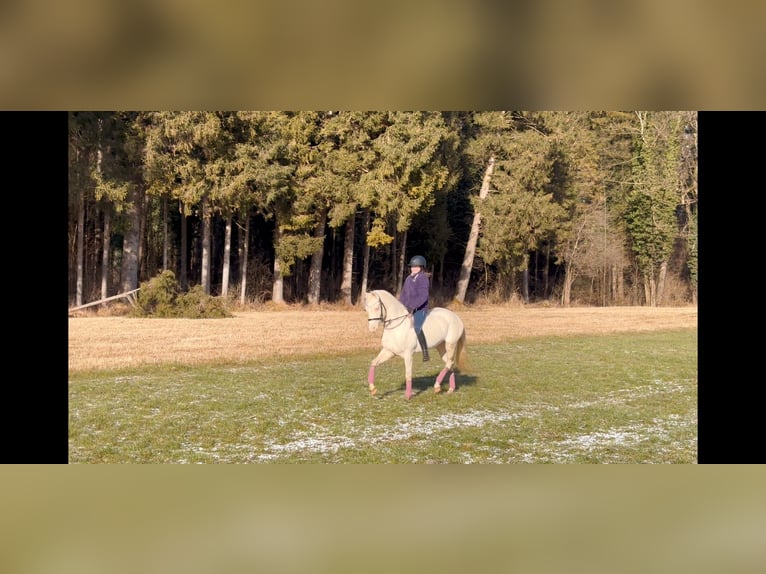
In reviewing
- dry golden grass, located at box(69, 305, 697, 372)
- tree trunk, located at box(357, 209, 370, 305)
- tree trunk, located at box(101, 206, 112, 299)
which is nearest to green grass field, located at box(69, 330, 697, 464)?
dry golden grass, located at box(69, 305, 697, 372)

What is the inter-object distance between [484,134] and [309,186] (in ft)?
10.9

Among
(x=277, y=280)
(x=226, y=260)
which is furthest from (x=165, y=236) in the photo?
(x=277, y=280)

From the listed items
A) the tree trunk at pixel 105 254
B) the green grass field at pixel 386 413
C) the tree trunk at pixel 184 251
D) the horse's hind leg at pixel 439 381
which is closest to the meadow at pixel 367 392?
the green grass field at pixel 386 413

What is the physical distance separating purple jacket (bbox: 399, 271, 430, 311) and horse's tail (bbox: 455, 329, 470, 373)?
77 centimetres

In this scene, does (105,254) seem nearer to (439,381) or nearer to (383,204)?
(383,204)

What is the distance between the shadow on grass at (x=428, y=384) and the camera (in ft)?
30.0

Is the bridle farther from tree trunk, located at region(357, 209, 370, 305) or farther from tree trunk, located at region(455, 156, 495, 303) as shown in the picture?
tree trunk, located at region(455, 156, 495, 303)

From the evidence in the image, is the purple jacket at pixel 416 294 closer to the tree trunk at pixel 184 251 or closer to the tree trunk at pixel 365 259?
the tree trunk at pixel 365 259

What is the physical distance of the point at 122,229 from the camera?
40.4ft

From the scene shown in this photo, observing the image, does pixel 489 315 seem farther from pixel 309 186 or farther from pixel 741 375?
pixel 741 375

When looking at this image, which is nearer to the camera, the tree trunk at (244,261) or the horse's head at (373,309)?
the horse's head at (373,309)

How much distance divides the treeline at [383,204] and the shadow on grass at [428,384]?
7.82 feet

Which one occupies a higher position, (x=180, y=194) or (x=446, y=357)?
(x=180, y=194)
